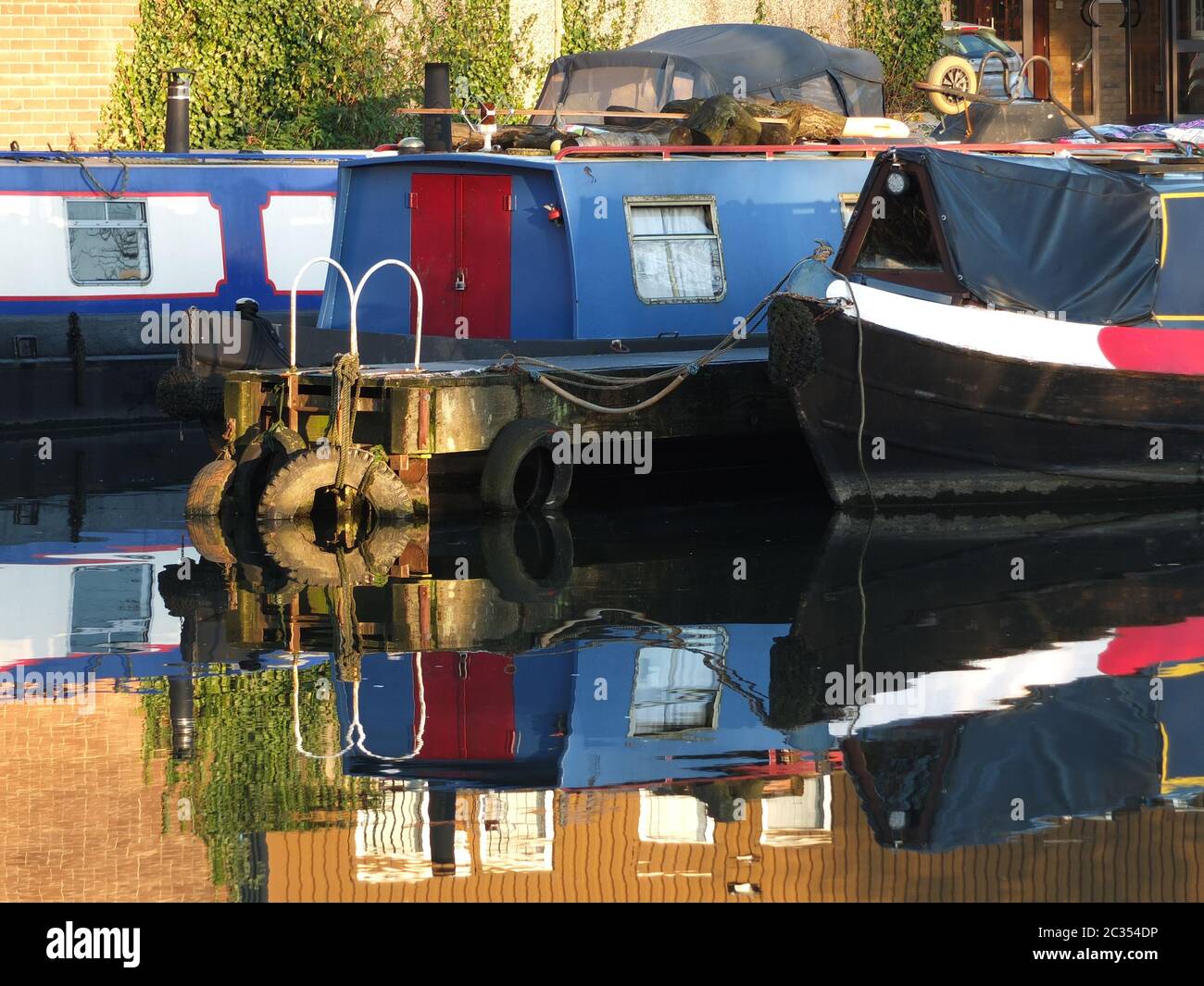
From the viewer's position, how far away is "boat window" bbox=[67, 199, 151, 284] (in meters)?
15.5

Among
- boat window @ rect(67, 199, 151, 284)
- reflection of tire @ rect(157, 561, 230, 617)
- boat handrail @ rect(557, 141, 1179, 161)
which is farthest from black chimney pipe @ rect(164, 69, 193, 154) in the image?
reflection of tire @ rect(157, 561, 230, 617)

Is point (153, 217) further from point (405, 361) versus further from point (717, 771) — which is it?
point (717, 771)

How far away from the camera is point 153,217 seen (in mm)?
15750

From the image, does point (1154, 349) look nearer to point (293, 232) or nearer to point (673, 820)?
point (673, 820)

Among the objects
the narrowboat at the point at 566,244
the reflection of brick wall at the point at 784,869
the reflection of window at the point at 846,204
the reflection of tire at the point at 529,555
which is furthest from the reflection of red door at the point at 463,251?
the reflection of brick wall at the point at 784,869

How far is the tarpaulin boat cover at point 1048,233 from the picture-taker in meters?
11.3

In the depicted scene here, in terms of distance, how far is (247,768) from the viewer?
252 inches

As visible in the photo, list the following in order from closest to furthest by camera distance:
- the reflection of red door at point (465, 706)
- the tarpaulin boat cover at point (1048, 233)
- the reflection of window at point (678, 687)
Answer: the reflection of red door at point (465, 706) < the reflection of window at point (678, 687) < the tarpaulin boat cover at point (1048, 233)

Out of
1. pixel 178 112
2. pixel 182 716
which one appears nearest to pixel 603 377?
pixel 182 716

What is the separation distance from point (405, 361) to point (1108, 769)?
7202mm

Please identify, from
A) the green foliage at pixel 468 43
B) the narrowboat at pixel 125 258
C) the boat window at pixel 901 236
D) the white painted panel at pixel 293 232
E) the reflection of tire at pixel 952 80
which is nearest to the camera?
the boat window at pixel 901 236

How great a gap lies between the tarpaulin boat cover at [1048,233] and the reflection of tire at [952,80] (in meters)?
4.30

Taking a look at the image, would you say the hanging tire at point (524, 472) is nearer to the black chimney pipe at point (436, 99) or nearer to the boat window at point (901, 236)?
the boat window at point (901, 236)

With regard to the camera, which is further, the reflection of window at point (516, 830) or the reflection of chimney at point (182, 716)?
the reflection of chimney at point (182, 716)
